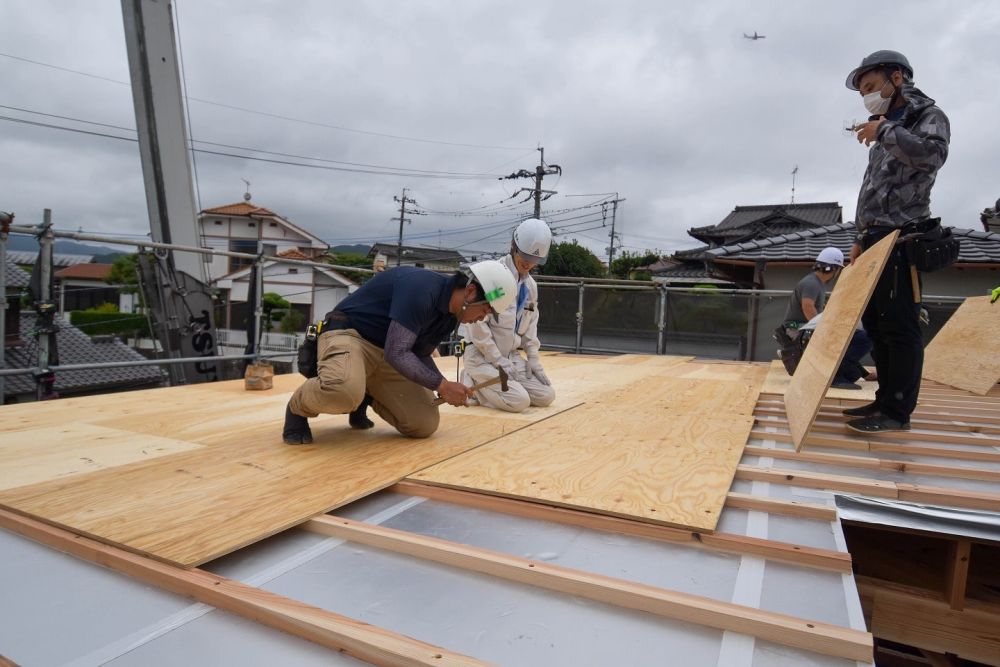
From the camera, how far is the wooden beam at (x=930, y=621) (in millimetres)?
1846

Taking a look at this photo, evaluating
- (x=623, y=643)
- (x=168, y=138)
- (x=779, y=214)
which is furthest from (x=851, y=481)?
(x=779, y=214)

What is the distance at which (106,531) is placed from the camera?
151 centimetres

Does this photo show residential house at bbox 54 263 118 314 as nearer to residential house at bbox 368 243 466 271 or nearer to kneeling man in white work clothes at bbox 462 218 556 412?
residential house at bbox 368 243 466 271

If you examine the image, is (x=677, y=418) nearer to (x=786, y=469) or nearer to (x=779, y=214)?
(x=786, y=469)

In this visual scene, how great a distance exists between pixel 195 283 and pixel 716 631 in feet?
19.7

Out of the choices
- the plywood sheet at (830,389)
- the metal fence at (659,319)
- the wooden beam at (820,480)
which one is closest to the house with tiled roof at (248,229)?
the metal fence at (659,319)

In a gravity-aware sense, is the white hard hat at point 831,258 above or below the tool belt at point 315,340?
above

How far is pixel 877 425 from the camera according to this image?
110 inches

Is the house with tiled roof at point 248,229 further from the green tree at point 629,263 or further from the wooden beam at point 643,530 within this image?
the wooden beam at point 643,530

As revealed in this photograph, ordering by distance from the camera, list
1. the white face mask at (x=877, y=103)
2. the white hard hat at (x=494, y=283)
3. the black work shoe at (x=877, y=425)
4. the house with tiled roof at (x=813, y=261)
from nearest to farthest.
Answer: the white hard hat at (x=494, y=283) → the white face mask at (x=877, y=103) → the black work shoe at (x=877, y=425) → the house with tiled roof at (x=813, y=261)

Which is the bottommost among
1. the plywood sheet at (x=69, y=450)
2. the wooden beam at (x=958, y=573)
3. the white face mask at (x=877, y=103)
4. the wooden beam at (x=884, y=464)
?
the wooden beam at (x=958, y=573)

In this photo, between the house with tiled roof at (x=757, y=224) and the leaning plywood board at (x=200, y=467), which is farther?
the house with tiled roof at (x=757, y=224)

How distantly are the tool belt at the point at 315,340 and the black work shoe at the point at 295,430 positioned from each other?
0.24 m

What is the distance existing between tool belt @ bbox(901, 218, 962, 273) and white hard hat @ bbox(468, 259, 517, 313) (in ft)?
5.96
